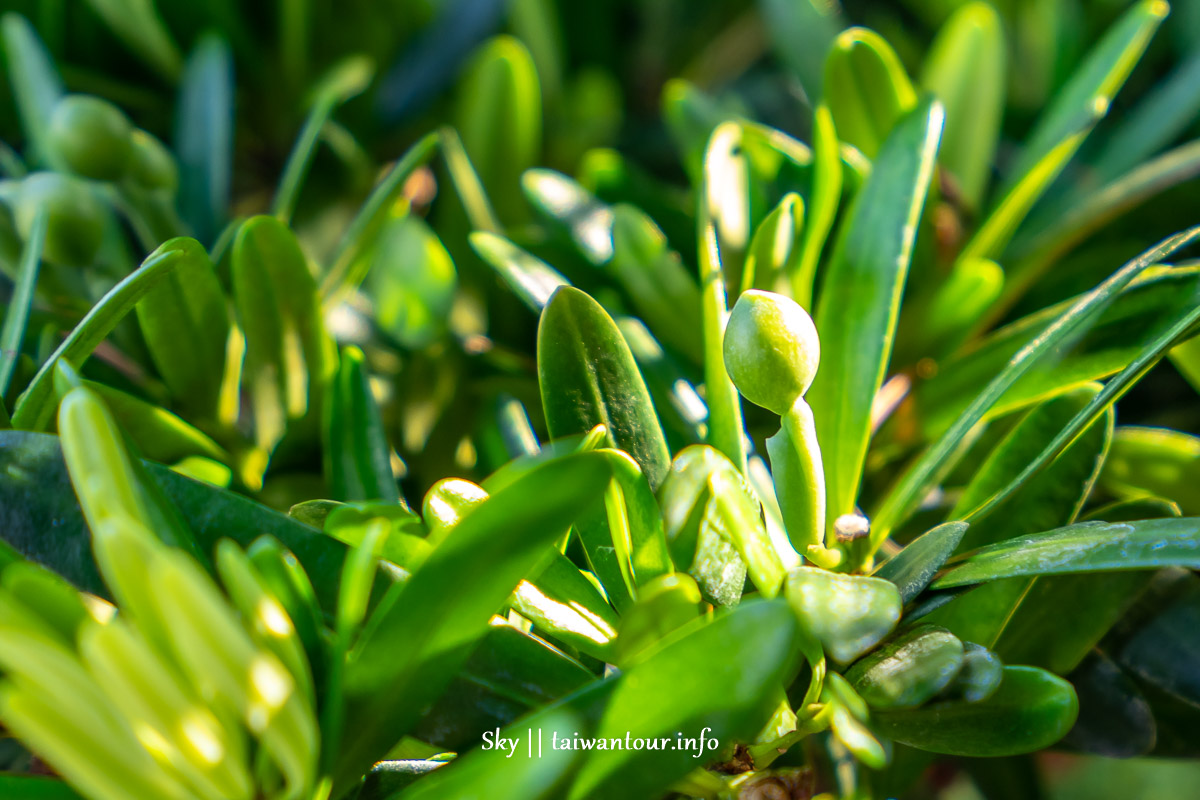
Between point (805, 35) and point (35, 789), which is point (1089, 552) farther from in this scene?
point (805, 35)

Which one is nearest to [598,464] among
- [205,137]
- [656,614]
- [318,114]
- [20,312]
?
[656,614]

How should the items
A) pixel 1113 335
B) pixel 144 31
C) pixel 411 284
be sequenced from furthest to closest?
pixel 144 31 → pixel 411 284 → pixel 1113 335

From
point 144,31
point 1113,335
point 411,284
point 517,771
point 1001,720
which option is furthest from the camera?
point 144,31

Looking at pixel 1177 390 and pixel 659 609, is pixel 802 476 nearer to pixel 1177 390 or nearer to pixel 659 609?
pixel 659 609

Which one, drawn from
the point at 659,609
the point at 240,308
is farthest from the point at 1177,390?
the point at 240,308

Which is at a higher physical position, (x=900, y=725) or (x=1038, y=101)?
(x=1038, y=101)
